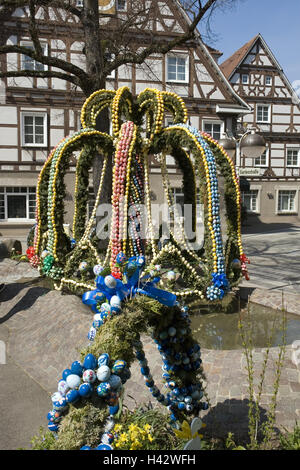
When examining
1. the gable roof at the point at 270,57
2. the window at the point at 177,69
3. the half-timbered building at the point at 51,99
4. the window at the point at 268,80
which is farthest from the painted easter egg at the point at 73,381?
the window at the point at 268,80

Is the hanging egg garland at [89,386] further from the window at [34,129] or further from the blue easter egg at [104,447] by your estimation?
the window at [34,129]

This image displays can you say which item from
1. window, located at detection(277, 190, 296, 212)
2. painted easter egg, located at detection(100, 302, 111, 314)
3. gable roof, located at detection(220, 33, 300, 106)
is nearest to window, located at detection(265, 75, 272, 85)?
gable roof, located at detection(220, 33, 300, 106)

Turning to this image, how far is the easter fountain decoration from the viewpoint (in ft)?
7.51

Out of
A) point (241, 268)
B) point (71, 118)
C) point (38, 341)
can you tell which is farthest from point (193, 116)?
point (38, 341)

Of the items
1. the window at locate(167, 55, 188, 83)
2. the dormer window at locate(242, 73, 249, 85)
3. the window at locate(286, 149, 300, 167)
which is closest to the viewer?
the window at locate(167, 55, 188, 83)

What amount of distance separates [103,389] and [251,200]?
79.0 ft

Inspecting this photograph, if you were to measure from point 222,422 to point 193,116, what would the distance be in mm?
18192

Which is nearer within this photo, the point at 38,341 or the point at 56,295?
the point at 38,341

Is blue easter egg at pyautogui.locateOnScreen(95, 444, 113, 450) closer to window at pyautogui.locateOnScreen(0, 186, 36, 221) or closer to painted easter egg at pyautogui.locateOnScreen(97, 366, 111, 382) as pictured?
painted easter egg at pyautogui.locateOnScreen(97, 366, 111, 382)

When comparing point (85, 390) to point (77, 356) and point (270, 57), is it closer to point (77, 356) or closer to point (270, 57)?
point (77, 356)

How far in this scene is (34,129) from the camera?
18422mm

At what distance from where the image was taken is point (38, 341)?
17.8 ft

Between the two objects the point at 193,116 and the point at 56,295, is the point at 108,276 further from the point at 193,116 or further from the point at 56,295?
the point at 193,116

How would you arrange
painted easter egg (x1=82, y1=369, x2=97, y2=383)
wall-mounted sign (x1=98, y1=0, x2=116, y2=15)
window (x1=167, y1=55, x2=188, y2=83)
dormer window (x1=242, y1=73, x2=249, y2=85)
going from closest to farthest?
painted easter egg (x1=82, y1=369, x2=97, y2=383) → wall-mounted sign (x1=98, y1=0, x2=116, y2=15) → window (x1=167, y1=55, x2=188, y2=83) → dormer window (x1=242, y1=73, x2=249, y2=85)
